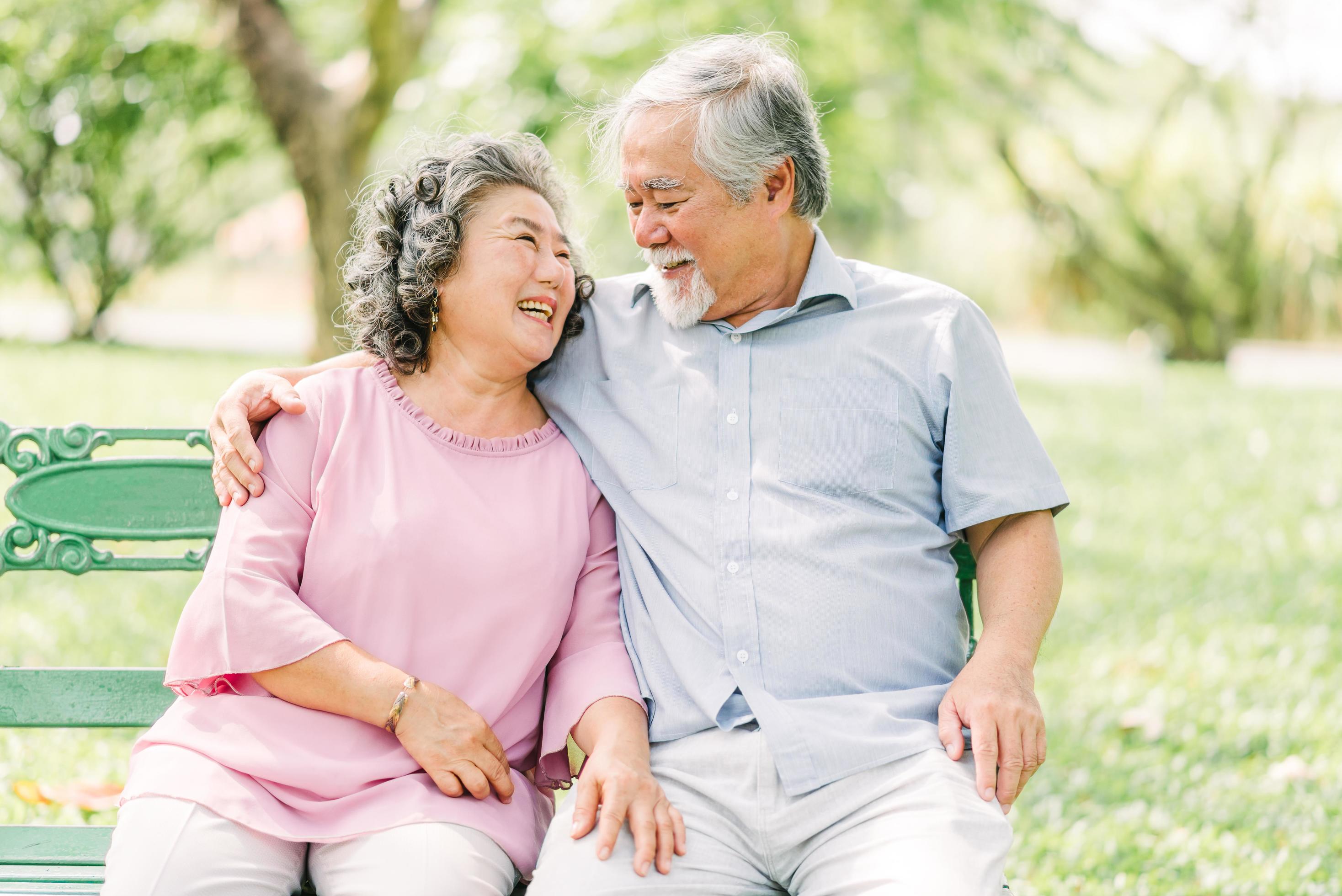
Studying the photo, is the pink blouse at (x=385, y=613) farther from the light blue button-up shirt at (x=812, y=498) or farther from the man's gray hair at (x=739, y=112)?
the man's gray hair at (x=739, y=112)

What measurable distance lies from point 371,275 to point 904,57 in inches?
388

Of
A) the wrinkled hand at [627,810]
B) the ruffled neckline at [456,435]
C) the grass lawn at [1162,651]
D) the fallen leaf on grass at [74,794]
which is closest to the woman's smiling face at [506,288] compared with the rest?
the ruffled neckline at [456,435]

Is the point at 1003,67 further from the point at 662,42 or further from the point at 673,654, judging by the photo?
the point at 673,654

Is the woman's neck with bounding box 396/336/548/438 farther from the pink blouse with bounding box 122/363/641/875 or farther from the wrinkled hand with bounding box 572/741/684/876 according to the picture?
the wrinkled hand with bounding box 572/741/684/876

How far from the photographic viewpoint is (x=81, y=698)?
2590mm

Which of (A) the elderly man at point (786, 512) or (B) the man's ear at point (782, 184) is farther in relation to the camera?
(B) the man's ear at point (782, 184)

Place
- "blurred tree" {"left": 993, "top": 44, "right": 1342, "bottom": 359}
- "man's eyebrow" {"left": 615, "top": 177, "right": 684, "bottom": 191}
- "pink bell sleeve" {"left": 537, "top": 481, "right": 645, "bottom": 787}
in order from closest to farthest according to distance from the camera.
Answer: "pink bell sleeve" {"left": 537, "top": 481, "right": 645, "bottom": 787} < "man's eyebrow" {"left": 615, "top": 177, "right": 684, "bottom": 191} < "blurred tree" {"left": 993, "top": 44, "right": 1342, "bottom": 359}

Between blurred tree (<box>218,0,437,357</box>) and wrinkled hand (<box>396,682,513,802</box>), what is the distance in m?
7.00

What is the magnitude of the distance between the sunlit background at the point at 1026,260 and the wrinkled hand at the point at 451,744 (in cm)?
119

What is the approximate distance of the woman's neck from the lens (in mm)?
2523

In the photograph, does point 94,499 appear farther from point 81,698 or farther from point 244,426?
point 244,426

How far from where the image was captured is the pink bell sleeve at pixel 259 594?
7.30ft

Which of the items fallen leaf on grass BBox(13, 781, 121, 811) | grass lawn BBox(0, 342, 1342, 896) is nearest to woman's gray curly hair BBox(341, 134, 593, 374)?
fallen leaf on grass BBox(13, 781, 121, 811)

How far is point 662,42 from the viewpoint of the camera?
10.2 metres
